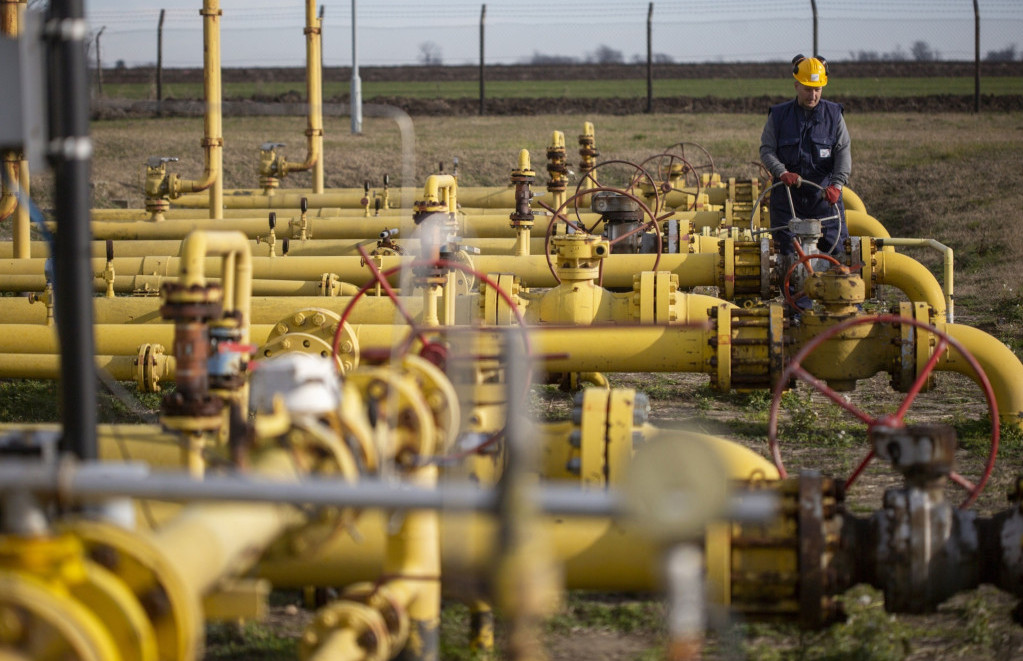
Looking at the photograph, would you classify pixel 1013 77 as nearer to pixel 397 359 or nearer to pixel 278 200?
pixel 278 200

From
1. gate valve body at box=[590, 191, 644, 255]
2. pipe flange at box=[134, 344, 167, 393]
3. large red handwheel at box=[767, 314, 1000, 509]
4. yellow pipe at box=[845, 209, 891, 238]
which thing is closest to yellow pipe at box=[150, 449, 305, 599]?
large red handwheel at box=[767, 314, 1000, 509]

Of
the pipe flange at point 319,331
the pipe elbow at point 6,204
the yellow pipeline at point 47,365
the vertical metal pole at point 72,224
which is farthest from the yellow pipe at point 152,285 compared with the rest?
the vertical metal pole at point 72,224

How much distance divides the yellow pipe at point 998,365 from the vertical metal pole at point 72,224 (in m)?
3.83

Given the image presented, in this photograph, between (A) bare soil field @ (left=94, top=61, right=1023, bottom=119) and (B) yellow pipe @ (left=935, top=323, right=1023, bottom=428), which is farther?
(A) bare soil field @ (left=94, top=61, right=1023, bottom=119)

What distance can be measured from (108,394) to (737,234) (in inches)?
178

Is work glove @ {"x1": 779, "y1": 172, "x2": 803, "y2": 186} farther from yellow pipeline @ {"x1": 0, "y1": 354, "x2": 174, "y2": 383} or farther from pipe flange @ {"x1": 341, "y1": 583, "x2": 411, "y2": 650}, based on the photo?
pipe flange @ {"x1": 341, "y1": 583, "x2": 411, "y2": 650}

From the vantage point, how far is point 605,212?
26.1 ft

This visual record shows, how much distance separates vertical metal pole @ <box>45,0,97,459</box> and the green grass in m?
23.0

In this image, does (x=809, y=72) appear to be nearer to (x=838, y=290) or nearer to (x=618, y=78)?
(x=838, y=290)

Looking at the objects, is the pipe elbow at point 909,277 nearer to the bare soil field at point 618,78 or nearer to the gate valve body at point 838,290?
the gate valve body at point 838,290

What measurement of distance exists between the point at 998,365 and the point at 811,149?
237 cm

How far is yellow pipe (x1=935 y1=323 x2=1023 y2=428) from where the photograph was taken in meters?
5.07

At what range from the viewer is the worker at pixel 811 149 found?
6.98m

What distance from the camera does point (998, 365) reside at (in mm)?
5078
